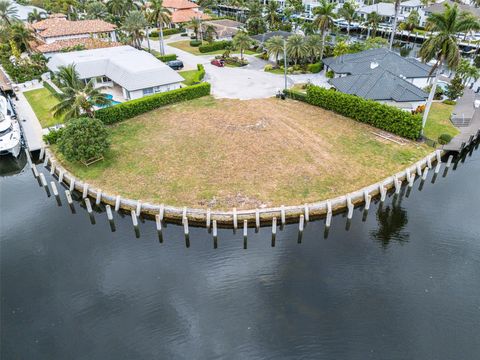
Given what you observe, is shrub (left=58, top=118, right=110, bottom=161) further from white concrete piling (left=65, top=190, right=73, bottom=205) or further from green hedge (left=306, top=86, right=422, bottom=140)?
green hedge (left=306, top=86, right=422, bottom=140)

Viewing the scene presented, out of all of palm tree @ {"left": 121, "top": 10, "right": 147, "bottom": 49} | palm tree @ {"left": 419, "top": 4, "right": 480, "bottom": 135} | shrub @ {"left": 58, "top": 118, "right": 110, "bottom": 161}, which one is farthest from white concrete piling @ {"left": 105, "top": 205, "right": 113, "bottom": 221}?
palm tree @ {"left": 121, "top": 10, "right": 147, "bottom": 49}

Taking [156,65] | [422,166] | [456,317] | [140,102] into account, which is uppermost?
[156,65]

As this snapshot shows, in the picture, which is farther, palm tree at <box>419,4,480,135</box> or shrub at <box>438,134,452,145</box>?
shrub at <box>438,134,452,145</box>

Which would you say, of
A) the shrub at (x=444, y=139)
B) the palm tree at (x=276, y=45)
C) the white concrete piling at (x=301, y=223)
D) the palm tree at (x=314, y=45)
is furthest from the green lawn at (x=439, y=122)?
the palm tree at (x=276, y=45)

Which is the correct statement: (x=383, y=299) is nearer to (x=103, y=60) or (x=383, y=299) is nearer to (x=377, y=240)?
(x=377, y=240)

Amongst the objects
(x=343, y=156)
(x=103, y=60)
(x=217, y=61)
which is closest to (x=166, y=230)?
(x=343, y=156)

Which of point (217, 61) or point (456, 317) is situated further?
point (217, 61)

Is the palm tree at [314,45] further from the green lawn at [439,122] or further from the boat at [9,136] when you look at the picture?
the boat at [9,136]
